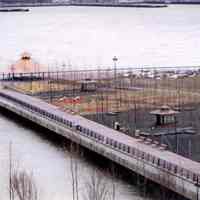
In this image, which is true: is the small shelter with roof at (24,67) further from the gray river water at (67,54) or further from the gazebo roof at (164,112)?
the gazebo roof at (164,112)

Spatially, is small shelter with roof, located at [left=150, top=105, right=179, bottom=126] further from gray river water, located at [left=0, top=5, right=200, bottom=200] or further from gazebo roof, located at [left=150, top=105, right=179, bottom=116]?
gray river water, located at [left=0, top=5, right=200, bottom=200]

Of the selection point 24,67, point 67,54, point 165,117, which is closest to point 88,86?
point 165,117

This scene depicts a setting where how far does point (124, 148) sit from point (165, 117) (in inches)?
166

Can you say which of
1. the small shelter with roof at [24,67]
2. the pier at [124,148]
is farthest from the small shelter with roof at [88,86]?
the small shelter with roof at [24,67]

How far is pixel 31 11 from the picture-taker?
155 meters

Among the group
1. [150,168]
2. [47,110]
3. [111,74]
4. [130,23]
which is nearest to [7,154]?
[47,110]

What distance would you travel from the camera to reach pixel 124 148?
2392 cm

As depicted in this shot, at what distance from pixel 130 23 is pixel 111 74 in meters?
74.9

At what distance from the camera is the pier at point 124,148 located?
67.9ft

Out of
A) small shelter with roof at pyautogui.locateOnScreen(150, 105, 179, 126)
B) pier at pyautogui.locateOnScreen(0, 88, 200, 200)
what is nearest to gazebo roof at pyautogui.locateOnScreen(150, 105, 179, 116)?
small shelter with roof at pyautogui.locateOnScreen(150, 105, 179, 126)

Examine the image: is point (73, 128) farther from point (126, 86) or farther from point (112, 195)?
point (126, 86)

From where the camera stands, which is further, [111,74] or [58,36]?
[58,36]

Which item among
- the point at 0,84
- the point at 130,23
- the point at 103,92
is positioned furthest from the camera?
the point at 130,23

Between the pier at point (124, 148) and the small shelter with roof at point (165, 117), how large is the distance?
1719mm
